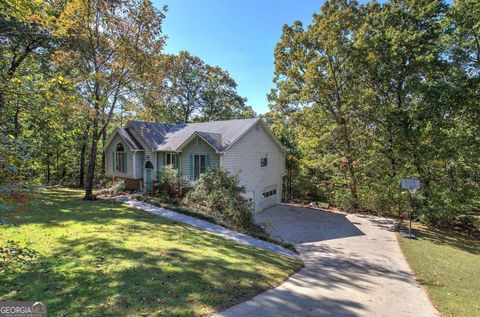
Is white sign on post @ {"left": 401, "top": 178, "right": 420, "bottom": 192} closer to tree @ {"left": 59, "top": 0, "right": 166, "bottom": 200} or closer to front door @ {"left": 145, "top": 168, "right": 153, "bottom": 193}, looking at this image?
tree @ {"left": 59, "top": 0, "right": 166, "bottom": 200}

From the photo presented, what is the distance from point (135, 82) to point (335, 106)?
1454 cm

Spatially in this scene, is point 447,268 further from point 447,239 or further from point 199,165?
point 199,165

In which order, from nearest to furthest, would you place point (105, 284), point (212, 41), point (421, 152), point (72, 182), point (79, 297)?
1. point (79, 297)
2. point (105, 284)
3. point (421, 152)
4. point (212, 41)
5. point (72, 182)

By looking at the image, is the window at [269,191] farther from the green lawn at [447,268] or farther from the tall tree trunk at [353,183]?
the green lawn at [447,268]

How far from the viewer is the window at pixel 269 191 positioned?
62.2 ft

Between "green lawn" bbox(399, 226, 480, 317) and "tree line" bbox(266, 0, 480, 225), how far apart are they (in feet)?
9.26

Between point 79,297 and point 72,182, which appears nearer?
point 79,297

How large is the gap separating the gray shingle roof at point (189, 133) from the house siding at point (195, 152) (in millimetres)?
521

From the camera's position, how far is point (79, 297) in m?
4.41

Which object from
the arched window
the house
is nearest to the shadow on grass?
the house

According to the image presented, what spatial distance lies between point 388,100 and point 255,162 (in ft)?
33.0

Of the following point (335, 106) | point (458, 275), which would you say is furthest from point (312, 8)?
point (458, 275)

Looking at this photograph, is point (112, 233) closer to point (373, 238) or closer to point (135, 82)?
point (135, 82)

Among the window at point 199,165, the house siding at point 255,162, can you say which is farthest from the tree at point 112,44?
the house siding at point 255,162
